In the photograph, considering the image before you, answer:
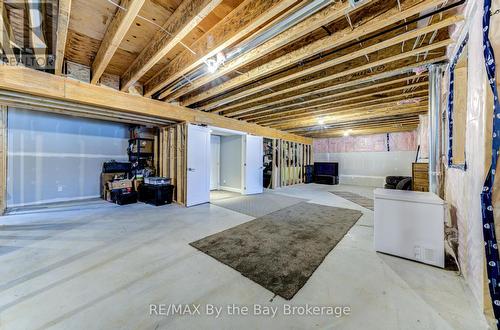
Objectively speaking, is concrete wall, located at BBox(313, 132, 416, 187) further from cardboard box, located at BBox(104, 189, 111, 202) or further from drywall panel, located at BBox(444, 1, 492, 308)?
cardboard box, located at BBox(104, 189, 111, 202)

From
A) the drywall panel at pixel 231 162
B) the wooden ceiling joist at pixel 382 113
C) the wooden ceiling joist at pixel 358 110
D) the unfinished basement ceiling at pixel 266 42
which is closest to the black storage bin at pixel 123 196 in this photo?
the unfinished basement ceiling at pixel 266 42

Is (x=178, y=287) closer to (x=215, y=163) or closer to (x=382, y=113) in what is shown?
(x=215, y=163)

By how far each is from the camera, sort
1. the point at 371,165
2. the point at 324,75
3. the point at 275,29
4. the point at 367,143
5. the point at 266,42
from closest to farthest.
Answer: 1. the point at 275,29
2. the point at 266,42
3. the point at 324,75
4. the point at 371,165
5. the point at 367,143

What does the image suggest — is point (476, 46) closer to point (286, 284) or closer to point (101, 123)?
point (286, 284)

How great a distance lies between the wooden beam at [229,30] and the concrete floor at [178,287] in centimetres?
240

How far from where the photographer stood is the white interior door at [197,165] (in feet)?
15.2

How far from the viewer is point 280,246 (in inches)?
96.5

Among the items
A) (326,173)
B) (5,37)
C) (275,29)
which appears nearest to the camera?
(275,29)

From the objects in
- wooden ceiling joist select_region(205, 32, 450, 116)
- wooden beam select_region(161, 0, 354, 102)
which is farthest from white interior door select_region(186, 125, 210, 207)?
wooden beam select_region(161, 0, 354, 102)

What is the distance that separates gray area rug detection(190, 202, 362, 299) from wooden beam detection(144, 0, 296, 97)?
239cm

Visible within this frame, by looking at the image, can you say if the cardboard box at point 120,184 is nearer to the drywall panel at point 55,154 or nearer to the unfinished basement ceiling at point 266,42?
the drywall panel at point 55,154

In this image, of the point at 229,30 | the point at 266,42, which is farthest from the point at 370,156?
the point at 229,30

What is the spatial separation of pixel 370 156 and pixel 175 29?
356 inches

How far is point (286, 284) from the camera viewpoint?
5.59 feet
